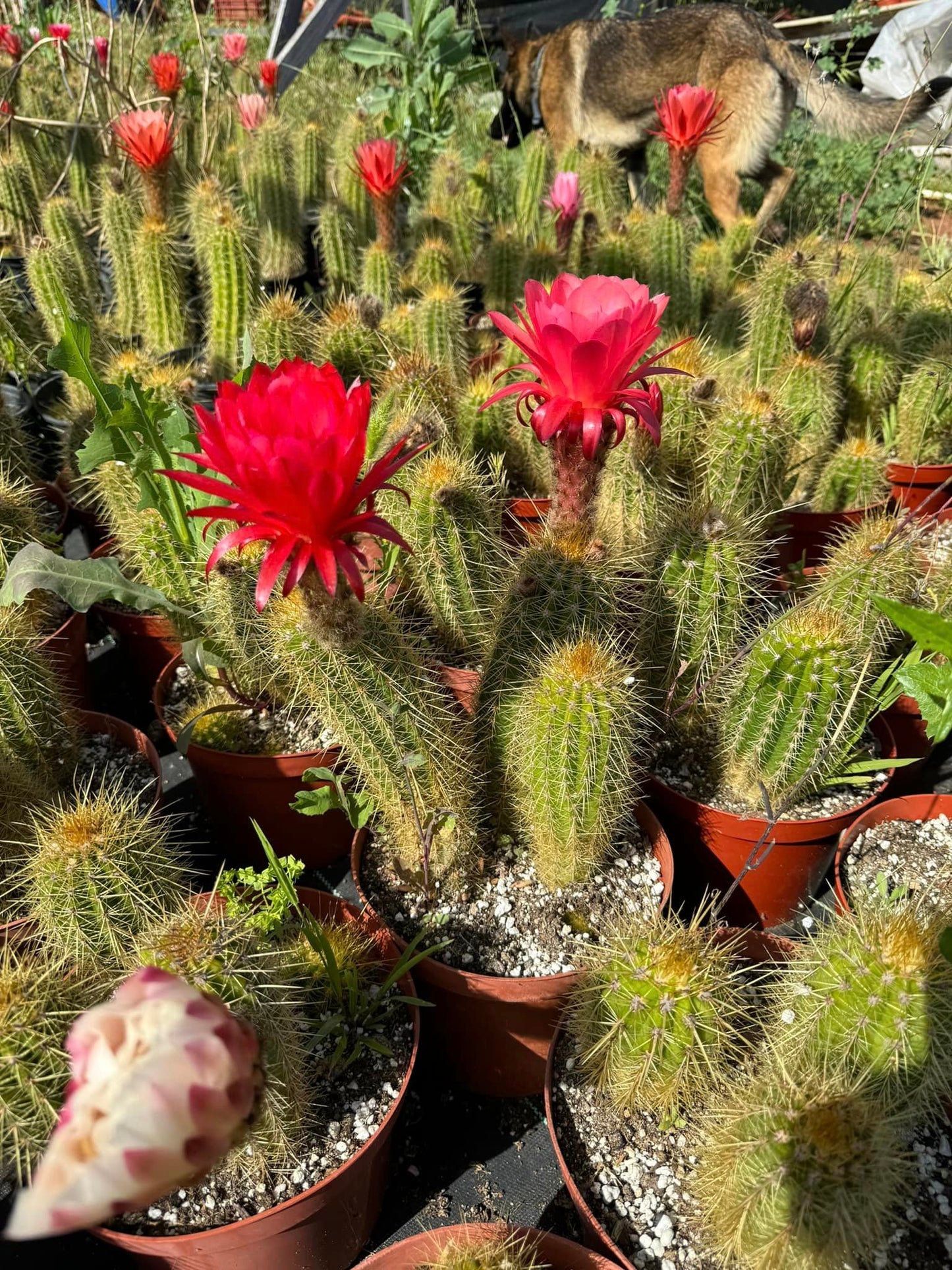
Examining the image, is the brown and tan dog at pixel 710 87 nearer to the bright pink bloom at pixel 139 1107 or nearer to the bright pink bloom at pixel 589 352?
the bright pink bloom at pixel 589 352

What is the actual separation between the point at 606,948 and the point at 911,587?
1095 mm

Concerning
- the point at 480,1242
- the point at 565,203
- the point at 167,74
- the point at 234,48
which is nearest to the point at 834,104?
the point at 565,203

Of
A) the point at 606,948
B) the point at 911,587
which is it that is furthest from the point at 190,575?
the point at 911,587

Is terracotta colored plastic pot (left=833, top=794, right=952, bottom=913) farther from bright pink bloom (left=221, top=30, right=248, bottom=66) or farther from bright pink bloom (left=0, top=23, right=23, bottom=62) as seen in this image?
bright pink bloom (left=0, top=23, right=23, bottom=62)

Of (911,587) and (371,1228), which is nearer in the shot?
(371,1228)

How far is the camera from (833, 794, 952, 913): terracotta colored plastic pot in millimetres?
1627

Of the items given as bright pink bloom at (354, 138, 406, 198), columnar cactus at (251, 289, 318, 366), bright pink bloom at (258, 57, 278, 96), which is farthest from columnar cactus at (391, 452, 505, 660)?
bright pink bloom at (258, 57, 278, 96)

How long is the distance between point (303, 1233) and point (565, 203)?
8.57 feet

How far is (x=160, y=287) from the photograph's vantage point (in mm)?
2643

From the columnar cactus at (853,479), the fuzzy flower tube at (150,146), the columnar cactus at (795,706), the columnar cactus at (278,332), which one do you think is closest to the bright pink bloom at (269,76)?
the fuzzy flower tube at (150,146)

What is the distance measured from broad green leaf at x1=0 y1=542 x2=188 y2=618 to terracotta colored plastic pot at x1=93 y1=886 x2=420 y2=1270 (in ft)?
2.97

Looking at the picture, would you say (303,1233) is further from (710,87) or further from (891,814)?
(710,87)

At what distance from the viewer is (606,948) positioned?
1174mm

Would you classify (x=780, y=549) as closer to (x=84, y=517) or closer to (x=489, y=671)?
(x=489, y=671)
